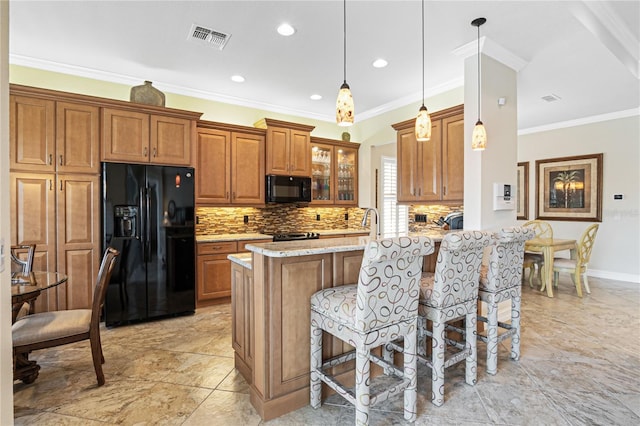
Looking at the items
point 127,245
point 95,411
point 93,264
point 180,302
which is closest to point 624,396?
point 95,411

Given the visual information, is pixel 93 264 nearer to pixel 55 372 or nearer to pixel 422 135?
pixel 55 372

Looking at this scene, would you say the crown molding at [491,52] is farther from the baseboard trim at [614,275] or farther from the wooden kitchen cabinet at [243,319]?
the baseboard trim at [614,275]

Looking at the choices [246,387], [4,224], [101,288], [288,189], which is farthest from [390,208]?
[4,224]

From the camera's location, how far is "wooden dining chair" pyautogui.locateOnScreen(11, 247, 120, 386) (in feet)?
6.63

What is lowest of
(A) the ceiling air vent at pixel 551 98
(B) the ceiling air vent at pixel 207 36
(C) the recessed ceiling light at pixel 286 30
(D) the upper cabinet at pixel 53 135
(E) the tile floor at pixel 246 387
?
(E) the tile floor at pixel 246 387

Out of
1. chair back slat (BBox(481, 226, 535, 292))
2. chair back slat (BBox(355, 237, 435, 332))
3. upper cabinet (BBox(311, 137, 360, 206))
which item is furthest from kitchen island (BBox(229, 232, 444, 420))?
upper cabinet (BBox(311, 137, 360, 206))

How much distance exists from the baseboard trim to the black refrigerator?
6.76 meters

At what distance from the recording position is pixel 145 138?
11.8 feet

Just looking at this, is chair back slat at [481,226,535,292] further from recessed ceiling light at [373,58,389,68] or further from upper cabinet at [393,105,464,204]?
recessed ceiling light at [373,58,389,68]

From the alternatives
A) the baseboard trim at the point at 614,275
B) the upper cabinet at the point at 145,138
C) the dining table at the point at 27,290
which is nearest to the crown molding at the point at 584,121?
the baseboard trim at the point at 614,275

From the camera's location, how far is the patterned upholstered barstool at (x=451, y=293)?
1.97 meters

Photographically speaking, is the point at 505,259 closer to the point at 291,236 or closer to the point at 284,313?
the point at 284,313

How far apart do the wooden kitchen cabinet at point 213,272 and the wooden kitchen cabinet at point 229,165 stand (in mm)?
648

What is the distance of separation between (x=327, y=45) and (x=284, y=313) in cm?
268
